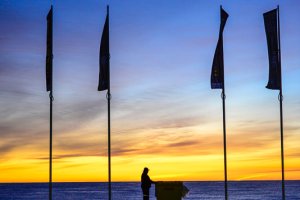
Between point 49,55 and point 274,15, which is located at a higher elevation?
point 274,15

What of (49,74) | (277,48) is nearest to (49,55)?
(49,74)

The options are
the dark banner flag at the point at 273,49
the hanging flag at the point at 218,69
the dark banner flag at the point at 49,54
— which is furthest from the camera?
the hanging flag at the point at 218,69

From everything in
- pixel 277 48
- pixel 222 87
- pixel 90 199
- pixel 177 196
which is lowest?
pixel 90 199

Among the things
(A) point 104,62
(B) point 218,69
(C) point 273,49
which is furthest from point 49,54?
(C) point 273,49

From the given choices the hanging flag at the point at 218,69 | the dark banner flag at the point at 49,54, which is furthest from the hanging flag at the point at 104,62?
the hanging flag at the point at 218,69

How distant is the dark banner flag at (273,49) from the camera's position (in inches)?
1157

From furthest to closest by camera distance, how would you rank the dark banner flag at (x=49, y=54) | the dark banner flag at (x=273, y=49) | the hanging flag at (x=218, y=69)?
1. the hanging flag at (x=218, y=69)
2. the dark banner flag at (x=273, y=49)
3. the dark banner flag at (x=49, y=54)

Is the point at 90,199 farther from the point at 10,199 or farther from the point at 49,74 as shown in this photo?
the point at 49,74

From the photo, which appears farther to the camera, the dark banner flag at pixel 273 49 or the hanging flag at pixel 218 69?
the hanging flag at pixel 218 69

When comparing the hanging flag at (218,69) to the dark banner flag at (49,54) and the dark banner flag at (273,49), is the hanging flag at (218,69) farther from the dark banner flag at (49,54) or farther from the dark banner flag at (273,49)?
the dark banner flag at (49,54)

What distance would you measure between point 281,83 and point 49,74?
11081 mm

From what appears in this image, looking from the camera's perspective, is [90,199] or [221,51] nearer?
[221,51]

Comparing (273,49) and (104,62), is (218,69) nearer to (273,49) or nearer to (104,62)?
(273,49)

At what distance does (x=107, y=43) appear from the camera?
2970 centimetres
